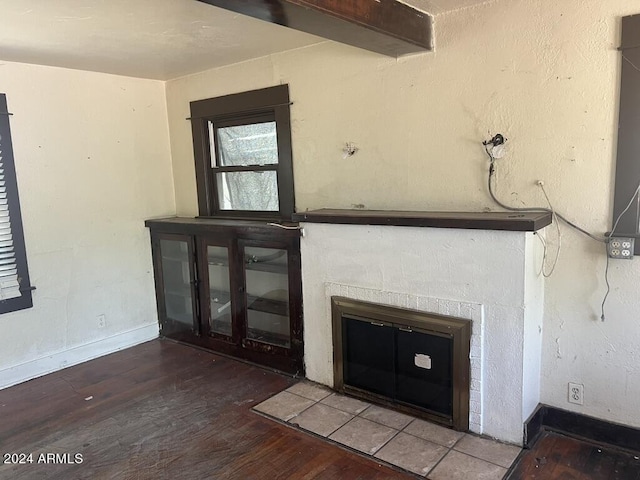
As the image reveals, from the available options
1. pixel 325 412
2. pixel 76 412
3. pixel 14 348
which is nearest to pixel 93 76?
pixel 14 348

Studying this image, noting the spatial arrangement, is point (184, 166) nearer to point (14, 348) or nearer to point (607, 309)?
point (14, 348)

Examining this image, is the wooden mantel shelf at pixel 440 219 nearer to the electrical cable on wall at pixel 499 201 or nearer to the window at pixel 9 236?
the electrical cable on wall at pixel 499 201

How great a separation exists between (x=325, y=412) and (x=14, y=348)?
2344mm

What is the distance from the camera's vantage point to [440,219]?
2.53 m

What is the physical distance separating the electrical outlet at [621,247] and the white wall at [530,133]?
6 cm

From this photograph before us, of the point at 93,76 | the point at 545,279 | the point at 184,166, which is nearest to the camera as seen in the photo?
the point at 545,279

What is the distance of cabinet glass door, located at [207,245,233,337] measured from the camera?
3.82m

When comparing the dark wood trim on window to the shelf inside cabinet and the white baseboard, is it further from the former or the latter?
the white baseboard

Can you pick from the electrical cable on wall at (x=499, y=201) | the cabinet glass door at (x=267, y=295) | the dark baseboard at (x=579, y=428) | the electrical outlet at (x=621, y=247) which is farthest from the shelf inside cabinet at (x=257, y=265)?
the electrical outlet at (x=621, y=247)

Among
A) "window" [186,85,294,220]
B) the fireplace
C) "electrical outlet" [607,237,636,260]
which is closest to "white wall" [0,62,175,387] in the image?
"window" [186,85,294,220]

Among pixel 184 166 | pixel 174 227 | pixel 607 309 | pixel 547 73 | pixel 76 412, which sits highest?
pixel 547 73

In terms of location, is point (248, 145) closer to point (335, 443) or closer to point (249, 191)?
point (249, 191)

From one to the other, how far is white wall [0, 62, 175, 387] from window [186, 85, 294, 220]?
1.56 feet

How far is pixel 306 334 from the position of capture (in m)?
3.27
